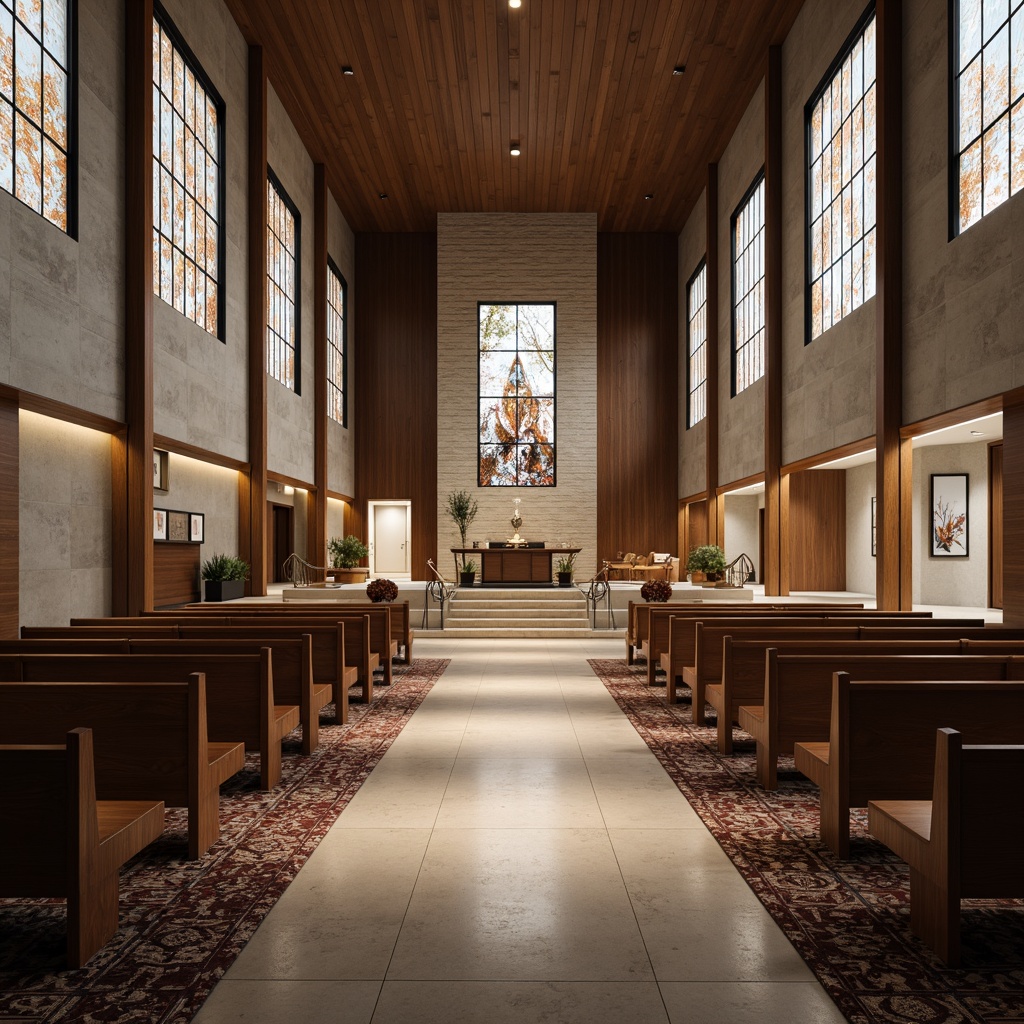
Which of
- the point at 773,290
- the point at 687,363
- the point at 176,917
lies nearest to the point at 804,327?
the point at 773,290

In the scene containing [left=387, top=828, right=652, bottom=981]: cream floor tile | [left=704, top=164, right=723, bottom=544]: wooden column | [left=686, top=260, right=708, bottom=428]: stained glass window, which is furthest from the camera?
[left=686, top=260, right=708, bottom=428]: stained glass window

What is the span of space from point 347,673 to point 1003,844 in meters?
4.69

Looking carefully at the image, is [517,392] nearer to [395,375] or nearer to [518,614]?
[395,375]

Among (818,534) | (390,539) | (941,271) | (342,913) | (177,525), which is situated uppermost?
(941,271)

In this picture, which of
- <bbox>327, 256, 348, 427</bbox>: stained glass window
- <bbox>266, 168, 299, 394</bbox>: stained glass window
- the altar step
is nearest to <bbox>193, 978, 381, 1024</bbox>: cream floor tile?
the altar step

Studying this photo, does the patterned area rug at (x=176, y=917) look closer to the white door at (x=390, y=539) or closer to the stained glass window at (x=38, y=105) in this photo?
the stained glass window at (x=38, y=105)

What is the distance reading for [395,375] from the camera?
74.1ft

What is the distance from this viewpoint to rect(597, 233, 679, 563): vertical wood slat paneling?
22.3 m

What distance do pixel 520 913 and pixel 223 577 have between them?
36.1 ft

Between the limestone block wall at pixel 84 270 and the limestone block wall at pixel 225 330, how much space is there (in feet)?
3.75

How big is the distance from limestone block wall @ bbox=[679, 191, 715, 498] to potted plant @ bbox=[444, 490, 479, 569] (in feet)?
16.4

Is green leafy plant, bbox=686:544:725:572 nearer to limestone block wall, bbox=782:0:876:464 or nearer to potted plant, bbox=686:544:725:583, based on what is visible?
potted plant, bbox=686:544:725:583

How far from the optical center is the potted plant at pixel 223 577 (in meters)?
12.9

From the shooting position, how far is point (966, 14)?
884 centimetres
